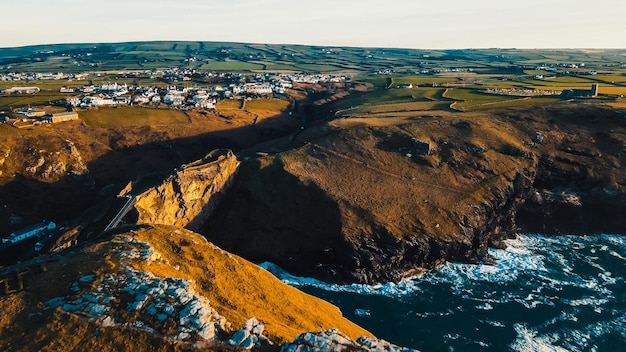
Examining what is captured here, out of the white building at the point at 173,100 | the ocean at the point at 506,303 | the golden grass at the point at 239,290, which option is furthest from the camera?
the white building at the point at 173,100

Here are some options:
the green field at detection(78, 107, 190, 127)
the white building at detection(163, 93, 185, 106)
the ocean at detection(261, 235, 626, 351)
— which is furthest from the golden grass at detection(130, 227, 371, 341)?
the white building at detection(163, 93, 185, 106)

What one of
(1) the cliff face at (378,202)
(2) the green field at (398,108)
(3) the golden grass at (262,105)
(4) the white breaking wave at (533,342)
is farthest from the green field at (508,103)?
(4) the white breaking wave at (533,342)

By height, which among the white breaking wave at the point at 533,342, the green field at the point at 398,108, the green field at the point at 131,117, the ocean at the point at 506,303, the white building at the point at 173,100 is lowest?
the white breaking wave at the point at 533,342

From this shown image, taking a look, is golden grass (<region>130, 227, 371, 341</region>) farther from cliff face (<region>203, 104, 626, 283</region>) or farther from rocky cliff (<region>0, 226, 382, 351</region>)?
cliff face (<region>203, 104, 626, 283</region>)

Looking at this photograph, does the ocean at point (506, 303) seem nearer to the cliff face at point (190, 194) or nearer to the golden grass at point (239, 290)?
the golden grass at point (239, 290)

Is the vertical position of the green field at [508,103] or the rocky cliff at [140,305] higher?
the green field at [508,103]

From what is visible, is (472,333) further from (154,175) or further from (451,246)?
(154,175)
